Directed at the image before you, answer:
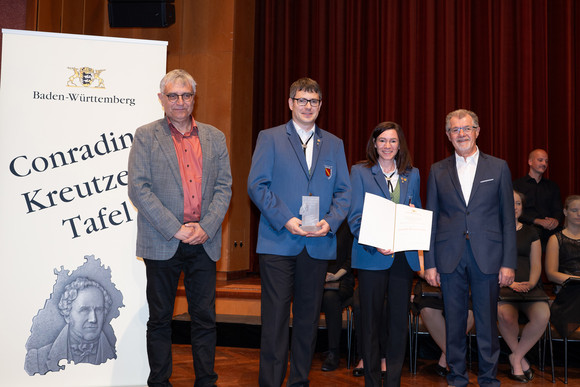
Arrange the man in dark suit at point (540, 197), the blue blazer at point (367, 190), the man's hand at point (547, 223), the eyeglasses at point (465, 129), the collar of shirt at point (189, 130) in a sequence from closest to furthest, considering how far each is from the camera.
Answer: the blue blazer at point (367, 190) → the collar of shirt at point (189, 130) → the eyeglasses at point (465, 129) → the man's hand at point (547, 223) → the man in dark suit at point (540, 197)

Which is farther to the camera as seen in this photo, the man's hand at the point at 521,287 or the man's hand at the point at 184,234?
the man's hand at the point at 521,287

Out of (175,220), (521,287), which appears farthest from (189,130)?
(521,287)

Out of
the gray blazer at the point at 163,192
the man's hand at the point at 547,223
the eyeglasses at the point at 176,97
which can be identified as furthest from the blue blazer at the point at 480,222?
the man's hand at the point at 547,223

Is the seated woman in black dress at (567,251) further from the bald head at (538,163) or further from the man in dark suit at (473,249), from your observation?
the bald head at (538,163)

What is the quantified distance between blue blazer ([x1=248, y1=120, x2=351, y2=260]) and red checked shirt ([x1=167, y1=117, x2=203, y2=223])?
1.08ft

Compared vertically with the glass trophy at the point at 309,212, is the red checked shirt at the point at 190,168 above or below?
above

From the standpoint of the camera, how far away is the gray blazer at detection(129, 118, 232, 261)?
9.55ft

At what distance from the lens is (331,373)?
4.02 m

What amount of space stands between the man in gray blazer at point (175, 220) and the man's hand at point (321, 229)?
0.55 meters

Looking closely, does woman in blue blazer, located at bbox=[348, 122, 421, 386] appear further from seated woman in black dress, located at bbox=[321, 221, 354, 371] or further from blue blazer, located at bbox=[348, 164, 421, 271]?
seated woman in black dress, located at bbox=[321, 221, 354, 371]

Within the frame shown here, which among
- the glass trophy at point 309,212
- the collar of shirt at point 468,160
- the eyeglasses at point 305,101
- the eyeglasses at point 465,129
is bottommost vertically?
the glass trophy at point 309,212

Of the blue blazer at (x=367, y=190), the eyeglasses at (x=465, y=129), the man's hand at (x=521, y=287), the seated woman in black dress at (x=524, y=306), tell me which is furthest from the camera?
the man's hand at (x=521, y=287)

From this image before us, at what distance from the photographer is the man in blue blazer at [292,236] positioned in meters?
2.85

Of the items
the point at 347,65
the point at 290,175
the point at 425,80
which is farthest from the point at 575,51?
the point at 290,175
